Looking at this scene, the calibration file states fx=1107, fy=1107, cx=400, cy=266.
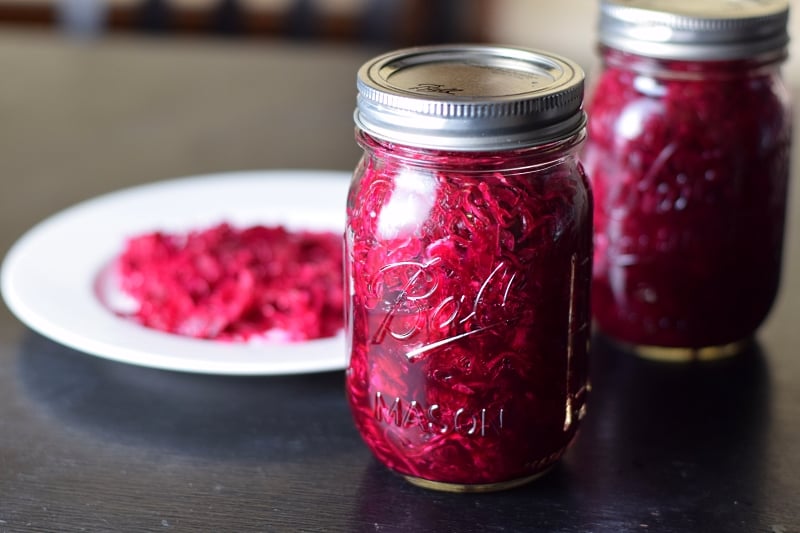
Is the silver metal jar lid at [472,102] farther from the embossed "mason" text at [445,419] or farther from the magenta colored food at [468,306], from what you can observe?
the embossed "mason" text at [445,419]

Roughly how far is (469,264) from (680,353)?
362 millimetres

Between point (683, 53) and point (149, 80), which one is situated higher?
point (683, 53)

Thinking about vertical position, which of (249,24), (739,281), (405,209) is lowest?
(249,24)

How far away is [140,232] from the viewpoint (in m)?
1.22

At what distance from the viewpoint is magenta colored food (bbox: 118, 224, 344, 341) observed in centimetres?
101

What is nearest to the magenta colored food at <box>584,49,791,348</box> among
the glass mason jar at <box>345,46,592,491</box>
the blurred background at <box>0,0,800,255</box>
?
the glass mason jar at <box>345,46,592,491</box>

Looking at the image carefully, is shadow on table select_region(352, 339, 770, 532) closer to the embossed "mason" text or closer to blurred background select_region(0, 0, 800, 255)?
the embossed "mason" text

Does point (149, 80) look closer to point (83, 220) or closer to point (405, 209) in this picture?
point (83, 220)

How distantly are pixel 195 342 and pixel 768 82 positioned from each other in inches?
20.9

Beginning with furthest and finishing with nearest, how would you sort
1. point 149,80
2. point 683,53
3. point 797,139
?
point 149,80 < point 797,139 < point 683,53

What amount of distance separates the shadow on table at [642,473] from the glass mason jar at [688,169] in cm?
5

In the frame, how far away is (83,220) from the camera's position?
123 cm

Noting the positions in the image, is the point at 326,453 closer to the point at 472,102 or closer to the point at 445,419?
the point at 445,419

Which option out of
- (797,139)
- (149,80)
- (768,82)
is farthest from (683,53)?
(149,80)
